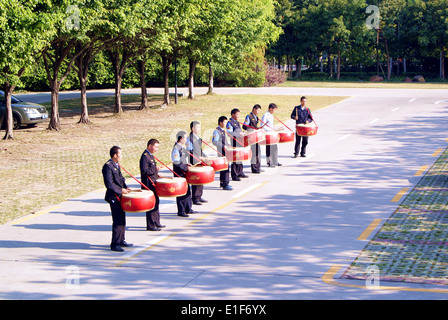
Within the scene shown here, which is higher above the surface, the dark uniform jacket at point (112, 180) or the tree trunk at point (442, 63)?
the tree trunk at point (442, 63)

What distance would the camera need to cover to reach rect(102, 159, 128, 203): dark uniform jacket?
10.7 meters

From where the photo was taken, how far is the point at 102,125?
94.8 feet

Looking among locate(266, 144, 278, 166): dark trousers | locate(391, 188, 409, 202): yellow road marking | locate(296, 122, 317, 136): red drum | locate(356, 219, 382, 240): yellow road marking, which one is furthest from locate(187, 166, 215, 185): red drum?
locate(296, 122, 317, 136): red drum

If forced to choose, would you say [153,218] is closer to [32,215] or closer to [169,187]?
[169,187]

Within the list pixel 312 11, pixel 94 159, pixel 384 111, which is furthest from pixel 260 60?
pixel 94 159

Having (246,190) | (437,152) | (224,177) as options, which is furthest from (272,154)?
(437,152)

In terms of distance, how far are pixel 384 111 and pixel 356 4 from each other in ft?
112

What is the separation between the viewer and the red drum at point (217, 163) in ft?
45.5

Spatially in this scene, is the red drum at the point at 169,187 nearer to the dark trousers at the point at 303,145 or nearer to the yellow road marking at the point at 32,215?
the yellow road marking at the point at 32,215

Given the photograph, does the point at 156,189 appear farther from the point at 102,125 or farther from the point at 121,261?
the point at 102,125

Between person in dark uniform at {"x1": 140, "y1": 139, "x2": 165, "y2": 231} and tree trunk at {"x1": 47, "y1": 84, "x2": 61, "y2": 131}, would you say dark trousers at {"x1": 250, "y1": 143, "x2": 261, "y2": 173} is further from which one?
tree trunk at {"x1": 47, "y1": 84, "x2": 61, "y2": 131}

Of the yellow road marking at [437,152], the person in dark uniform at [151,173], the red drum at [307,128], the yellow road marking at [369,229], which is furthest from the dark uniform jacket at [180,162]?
the yellow road marking at [437,152]

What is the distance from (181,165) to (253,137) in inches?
148

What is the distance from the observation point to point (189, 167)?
43.1 ft
